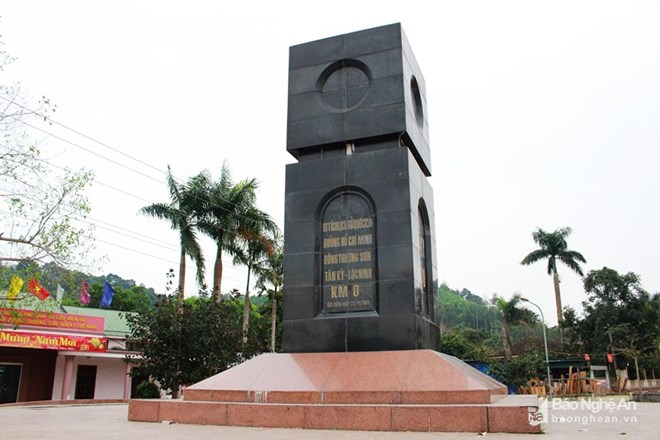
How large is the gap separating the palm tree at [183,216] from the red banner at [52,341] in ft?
22.0

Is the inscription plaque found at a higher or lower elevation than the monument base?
higher

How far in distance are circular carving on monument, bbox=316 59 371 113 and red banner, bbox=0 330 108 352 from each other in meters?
20.7

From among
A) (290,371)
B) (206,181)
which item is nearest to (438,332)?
(290,371)

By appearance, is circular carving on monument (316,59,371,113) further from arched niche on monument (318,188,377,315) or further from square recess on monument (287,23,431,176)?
arched niche on monument (318,188,377,315)

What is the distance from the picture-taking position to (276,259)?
106ft

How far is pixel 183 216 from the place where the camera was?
28.7 meters

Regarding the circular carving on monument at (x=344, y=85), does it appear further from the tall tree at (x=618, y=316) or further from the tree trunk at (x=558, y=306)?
the tree trunk at (x=558, y=306)

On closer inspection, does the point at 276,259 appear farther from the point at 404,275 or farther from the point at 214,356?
the point at 404,275

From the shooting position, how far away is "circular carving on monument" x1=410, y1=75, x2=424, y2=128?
45.3 ft

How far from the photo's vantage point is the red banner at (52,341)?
26.4 metres

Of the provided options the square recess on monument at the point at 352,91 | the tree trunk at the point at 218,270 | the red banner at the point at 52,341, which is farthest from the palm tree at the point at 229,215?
the square recess on monument at the point at 352,91

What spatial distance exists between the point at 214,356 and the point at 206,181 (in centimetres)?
1335

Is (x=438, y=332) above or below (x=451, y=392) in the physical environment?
above

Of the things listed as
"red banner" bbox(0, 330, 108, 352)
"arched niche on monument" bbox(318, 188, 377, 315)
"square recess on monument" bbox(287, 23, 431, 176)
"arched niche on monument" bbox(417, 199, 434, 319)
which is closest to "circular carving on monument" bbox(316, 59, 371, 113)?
"square recess on monument" bbox(287, 23, 431, 176)
